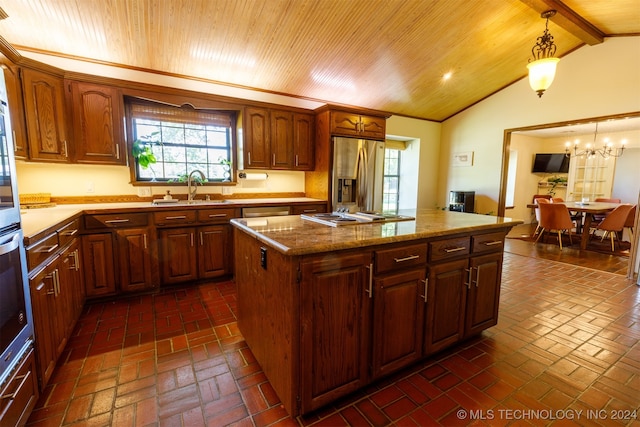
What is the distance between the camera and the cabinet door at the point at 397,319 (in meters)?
1.64

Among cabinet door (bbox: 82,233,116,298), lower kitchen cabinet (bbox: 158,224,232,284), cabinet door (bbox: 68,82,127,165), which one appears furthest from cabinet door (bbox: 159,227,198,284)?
cabinet door (bbox: 68,82,127,165)

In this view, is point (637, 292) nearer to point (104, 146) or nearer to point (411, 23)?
point (411, 23)

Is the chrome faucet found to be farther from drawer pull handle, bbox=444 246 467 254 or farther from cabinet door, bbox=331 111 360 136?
drawer pull handle, bbox=444 246 467 254

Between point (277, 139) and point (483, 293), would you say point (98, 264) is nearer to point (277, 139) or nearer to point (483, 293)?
point (277, 139)

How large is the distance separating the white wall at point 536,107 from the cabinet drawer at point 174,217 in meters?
5.49

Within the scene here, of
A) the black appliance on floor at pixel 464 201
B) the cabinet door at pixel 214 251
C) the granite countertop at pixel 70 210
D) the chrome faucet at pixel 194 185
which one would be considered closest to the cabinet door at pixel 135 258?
the granite countertop at pixel 70 210

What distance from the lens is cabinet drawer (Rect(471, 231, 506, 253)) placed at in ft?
6.70

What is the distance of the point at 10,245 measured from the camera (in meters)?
1.31

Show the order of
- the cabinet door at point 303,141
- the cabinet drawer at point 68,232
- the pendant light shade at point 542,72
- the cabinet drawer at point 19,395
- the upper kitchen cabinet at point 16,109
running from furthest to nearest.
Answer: the cabinet door at point 303,141
the pendant light shade at point 542,72
the upper kitchen cabinet at point 16,109
the cabinet drawer at point 68,232
the cabinet drawer at point 19,395

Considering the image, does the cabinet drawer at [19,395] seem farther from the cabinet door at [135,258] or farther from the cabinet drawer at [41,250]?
the cabinet door at [135,258]

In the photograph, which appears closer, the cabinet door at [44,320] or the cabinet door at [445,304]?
the cabinet door at [44,320]

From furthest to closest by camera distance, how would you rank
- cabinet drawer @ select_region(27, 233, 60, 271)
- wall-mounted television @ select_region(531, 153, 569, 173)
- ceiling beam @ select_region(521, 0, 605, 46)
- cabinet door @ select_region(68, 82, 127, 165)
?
1. wall-mounted television @ select_region(531, 153, 569, 173)
2. ceiling beam @ select_region(521, 0, 605, 46)
3. cabinet door @ select_region(68, 82, 127, 165)
4. cabinet drawer @ select_region(27, 233, 60, 271)

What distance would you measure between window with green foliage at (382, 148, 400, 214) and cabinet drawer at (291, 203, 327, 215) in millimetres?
2645

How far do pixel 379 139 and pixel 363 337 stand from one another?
11.8ft
